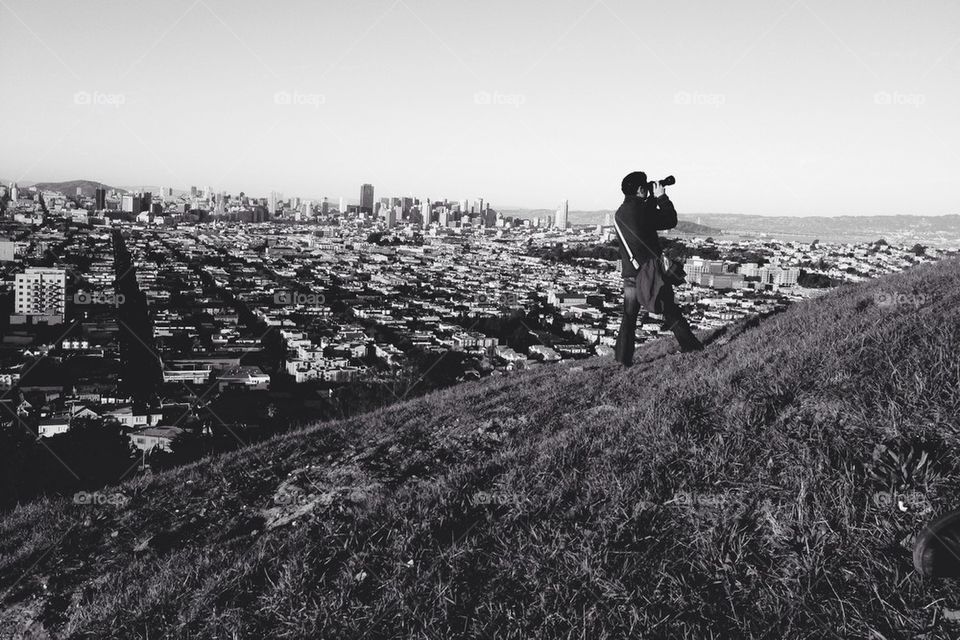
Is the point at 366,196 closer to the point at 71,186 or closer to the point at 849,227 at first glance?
the point at 71,186

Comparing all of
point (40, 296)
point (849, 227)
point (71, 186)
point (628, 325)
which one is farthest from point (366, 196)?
point (628, 325)

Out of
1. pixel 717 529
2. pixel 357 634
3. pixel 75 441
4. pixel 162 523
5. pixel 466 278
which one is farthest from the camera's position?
pixel 466 278

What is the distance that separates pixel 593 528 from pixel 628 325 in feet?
9.92

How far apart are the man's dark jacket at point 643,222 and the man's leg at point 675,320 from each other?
0.95ft

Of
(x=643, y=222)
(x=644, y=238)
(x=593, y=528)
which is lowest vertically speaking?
(x=593, y=528)

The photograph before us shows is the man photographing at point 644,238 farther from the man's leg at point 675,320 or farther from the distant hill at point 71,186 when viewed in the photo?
the distant hill at point 71,186

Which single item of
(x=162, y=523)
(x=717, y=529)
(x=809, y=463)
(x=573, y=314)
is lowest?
(x=573, y=314)

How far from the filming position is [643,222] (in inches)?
184

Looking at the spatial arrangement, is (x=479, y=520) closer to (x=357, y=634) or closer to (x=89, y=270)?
(x=357, y=634)

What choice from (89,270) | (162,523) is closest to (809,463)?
(162,523)

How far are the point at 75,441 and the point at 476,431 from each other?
798cm

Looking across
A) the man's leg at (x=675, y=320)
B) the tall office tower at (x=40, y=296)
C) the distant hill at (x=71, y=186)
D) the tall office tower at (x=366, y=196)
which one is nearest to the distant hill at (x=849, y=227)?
the man's leg at (x=675, y=320)

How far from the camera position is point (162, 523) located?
3398 millimetres

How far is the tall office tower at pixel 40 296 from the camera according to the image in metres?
25.3
